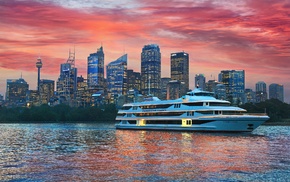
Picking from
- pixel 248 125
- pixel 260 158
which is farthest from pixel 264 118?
pixel 260 158

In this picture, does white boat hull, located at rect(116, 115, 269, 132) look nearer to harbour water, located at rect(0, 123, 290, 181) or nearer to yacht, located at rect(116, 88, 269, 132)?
yacht, located at rect(116, 88, 269, 132)

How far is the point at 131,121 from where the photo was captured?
97.4 m

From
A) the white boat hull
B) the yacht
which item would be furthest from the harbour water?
the yacht

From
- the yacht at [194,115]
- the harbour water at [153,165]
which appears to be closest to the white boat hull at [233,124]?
the yacht at [194,115]

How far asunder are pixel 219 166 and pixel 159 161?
663 centimetres

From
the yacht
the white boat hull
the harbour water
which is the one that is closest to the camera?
the harbour water

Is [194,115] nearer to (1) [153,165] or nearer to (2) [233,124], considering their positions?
(2) [233,124]

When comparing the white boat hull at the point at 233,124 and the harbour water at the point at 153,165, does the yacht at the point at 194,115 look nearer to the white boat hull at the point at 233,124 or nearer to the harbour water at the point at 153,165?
the white boat hull at the point at 233,124

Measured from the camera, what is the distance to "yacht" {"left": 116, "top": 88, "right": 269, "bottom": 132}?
72062 millimetres

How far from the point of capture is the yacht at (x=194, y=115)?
236 ft

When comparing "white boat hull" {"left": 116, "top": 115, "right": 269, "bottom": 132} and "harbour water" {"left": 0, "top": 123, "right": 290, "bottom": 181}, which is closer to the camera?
"harbour water" {"left": 0, "top": 123, "right": 290, "bottom": 181}

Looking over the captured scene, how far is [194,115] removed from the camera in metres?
77.2

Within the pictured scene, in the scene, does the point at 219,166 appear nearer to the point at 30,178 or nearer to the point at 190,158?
the point at 190,158

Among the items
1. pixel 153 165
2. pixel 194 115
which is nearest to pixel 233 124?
pixel 194 115
